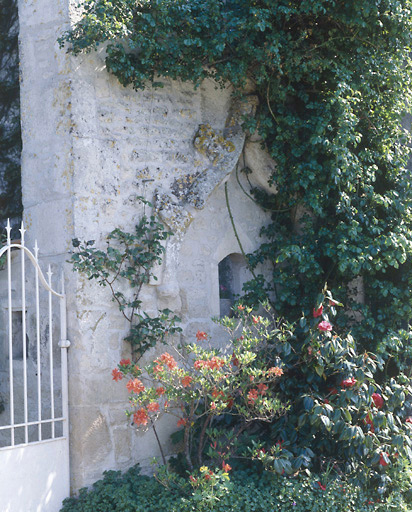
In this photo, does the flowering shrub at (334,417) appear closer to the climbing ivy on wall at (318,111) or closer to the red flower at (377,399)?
the red flower at (377,399)

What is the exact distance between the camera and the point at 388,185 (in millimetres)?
6160

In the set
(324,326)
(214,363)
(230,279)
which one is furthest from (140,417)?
(230,279)

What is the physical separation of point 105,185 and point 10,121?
136cm

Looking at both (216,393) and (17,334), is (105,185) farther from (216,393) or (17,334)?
(216,393)

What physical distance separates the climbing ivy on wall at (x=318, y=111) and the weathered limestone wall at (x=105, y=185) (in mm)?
246

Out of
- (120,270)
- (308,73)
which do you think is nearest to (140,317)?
(120,270)

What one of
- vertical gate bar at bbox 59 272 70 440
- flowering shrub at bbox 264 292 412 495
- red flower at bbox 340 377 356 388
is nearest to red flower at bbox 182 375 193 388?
flowering shrub at bbox 264 292 412 495

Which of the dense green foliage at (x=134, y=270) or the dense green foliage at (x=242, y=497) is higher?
the dense green foliage at (x=134, y=270)

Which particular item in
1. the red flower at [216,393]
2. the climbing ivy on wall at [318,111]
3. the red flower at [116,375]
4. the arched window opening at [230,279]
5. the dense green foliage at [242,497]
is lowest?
the dense green foliage at [242,497]

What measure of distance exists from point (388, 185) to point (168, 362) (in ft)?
9.33

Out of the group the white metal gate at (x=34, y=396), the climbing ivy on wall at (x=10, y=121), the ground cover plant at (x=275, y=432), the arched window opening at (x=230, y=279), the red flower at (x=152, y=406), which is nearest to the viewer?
the white metal gate at (x=34, y=396)

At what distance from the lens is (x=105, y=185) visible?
5145mm

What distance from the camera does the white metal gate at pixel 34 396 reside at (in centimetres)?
436

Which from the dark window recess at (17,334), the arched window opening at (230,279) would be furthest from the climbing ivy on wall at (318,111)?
the dark window recess at (17,334)
